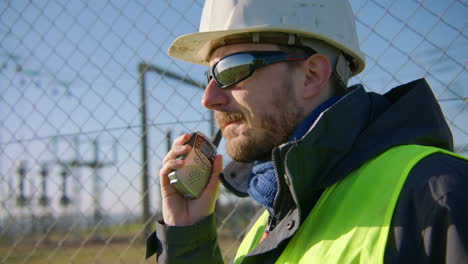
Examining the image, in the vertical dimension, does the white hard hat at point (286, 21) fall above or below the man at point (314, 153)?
above

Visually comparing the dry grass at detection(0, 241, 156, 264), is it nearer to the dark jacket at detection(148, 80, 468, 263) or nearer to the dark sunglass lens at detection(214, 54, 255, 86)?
the dark sunglass lens at detection(214, 54, 255, 86)

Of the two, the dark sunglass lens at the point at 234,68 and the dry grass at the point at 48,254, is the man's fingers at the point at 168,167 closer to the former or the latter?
the dark sunglass lens at the point at 234,68

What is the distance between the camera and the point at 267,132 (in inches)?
60.7

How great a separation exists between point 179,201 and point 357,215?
3.13 ft

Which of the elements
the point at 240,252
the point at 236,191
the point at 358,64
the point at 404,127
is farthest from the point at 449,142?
the point at 240,252

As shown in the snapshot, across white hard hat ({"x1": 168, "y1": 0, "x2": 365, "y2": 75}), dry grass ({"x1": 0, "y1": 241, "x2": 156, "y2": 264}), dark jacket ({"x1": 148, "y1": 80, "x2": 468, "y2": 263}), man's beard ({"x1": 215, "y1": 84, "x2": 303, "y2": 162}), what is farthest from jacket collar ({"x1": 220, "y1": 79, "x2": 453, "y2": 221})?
dry grass ({"x1": 0, "y1": 241, "x2": 156, "y2": 264})

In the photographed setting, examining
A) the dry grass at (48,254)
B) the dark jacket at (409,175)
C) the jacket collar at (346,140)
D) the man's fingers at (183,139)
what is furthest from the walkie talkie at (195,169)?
the dry grass at (48,254)

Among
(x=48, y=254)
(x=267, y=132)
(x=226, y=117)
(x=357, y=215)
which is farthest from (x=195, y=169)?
(x=48, y=254)

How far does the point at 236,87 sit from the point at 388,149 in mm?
610

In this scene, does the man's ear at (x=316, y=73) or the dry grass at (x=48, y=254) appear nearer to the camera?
the man's ear at (x=316, y=73)

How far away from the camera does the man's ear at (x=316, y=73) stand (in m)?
1.58

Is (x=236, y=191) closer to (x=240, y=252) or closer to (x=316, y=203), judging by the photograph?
(x=240, y=252)

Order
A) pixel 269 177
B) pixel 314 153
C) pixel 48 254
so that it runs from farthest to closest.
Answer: pixel 48 254 < pixel 269 177 < pixel 314 153

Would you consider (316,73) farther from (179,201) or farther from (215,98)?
(179,201)
